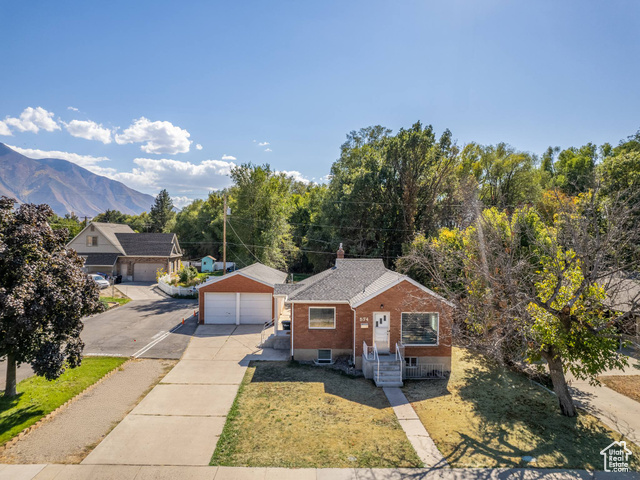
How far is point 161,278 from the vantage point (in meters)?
36.0

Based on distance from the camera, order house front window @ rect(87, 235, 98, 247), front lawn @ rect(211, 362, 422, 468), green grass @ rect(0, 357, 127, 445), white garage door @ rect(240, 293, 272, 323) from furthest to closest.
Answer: house front window @ rect(87, 235, 98, 247) < white garage door @ rect(240, 293, 272, 323) < green grass @ rect(0, 357, 127, 445) < front lawn @ rect(211, 362, 422, 468)

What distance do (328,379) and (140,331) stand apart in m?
13.0

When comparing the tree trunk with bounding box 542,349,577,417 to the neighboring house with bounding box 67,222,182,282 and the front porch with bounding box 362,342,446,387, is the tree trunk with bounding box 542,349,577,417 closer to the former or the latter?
the front porch with bounding box 362,342,446,387

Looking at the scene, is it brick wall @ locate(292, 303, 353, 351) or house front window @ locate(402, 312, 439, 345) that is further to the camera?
brick wall @ locate(292, 303, 353, 351)

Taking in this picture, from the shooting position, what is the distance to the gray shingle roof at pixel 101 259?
37.8 meters

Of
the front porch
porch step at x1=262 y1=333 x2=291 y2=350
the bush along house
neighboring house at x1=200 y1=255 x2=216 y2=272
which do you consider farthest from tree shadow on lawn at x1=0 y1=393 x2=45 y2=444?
neighboring house at x1=200 y1=255 x2=216 y2=272

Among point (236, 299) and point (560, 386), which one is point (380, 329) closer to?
point (560, 386)

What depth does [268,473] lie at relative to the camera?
850cm

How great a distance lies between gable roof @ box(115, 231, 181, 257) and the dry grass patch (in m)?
39.3

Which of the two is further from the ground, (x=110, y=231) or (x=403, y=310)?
(x=110, y=231)

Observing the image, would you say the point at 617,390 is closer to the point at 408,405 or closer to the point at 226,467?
the point at 408,405

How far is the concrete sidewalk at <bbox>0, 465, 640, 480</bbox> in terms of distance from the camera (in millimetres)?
8211

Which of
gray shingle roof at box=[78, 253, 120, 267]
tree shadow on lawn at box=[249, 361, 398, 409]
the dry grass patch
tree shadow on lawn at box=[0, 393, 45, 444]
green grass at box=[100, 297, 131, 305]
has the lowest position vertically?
the dry grass patch

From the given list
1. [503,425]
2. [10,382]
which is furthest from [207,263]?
[503,425]
